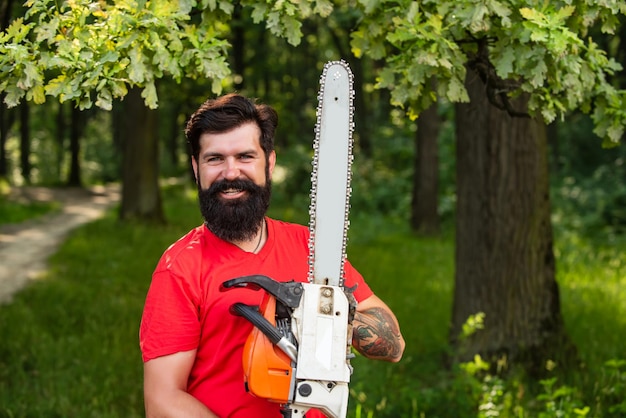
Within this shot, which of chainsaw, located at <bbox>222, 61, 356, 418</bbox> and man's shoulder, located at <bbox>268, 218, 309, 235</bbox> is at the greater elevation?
man's shoulder, located at <bbox>268, 218, 309, 235</bbox>

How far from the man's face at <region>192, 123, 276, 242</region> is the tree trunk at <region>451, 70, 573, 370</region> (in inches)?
132

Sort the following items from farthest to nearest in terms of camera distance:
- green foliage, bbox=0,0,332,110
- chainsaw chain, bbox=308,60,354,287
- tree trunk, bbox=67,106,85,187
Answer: tree trunk, bbox=67,106,85,187
green foliage, bbox=0,0,332,110
chainsaw chain, bbox=308,60,354,287

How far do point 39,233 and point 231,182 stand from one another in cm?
1291

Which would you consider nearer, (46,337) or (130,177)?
(46,337)

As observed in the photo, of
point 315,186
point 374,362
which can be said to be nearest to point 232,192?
point 315,186

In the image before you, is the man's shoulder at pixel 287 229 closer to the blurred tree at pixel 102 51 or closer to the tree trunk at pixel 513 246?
the blurred tree at pixel 102 51

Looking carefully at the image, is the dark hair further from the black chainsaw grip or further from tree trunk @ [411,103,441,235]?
tree trunk @ [411,103,441,235]

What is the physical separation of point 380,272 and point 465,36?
6.23m

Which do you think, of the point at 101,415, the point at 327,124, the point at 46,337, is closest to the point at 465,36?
the point at 327,124

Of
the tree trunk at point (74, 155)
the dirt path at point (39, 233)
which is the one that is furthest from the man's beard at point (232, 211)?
the tree trunk at point (74, 155)

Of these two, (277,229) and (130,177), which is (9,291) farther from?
(277,229)

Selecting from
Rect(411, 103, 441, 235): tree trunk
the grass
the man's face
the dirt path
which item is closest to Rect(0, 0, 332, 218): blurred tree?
the man's face

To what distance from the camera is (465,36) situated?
3.34 metres

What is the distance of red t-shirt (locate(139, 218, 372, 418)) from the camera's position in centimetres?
235
